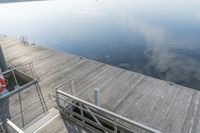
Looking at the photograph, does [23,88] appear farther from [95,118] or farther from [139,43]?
[139,43]

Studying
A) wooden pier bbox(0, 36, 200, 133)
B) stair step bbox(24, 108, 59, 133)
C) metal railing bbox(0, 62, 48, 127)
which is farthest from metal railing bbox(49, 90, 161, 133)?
metal railing bbox(0, 62, 48, 127)

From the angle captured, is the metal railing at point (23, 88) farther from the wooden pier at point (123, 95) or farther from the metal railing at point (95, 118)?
the metal railing at point (95, 118)

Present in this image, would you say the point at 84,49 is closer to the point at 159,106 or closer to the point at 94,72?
the point at 94,72

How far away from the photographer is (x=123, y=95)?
675cm

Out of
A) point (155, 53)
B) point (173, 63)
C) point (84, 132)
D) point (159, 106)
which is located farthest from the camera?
point (155, 53)


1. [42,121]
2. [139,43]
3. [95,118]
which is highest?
[95,118]

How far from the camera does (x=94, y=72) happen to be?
8.45 meters

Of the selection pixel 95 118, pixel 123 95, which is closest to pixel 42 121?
pixel 95 118

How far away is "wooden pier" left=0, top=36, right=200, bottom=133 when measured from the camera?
556 cm

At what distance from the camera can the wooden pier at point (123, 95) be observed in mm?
5559

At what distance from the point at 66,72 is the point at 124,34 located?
44.4 ft

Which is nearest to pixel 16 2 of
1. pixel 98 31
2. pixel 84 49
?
pixel 98 31

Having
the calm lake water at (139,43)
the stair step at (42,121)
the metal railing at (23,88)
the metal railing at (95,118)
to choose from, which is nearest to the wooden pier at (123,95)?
the metal railing at (23,88)

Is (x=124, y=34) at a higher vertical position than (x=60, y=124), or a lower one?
lower
